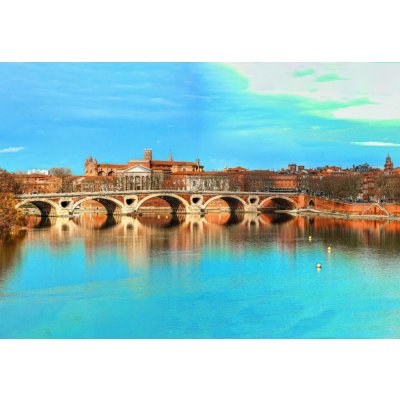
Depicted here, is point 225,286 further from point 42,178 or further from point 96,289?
point 42,178

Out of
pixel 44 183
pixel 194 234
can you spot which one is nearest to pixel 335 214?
pixel 194 234

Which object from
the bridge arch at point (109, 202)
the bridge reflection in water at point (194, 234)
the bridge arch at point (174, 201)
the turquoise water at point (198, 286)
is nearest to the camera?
the turquoise water at point (198, 286)

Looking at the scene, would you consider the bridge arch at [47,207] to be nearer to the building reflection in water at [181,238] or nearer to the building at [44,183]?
the building reflection in water at [181,238]

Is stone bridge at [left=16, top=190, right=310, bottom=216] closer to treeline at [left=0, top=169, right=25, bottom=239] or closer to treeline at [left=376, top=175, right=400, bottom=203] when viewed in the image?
treeline at [left=0, top=169, right=25, bottom=239]

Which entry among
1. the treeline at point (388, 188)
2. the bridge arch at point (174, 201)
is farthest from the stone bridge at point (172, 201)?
the treeline at point (388, 188)

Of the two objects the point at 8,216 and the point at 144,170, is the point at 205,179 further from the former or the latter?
the point at 8,216

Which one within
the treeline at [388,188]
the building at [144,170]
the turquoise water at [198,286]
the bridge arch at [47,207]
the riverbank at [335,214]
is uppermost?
the building at [144,170]
